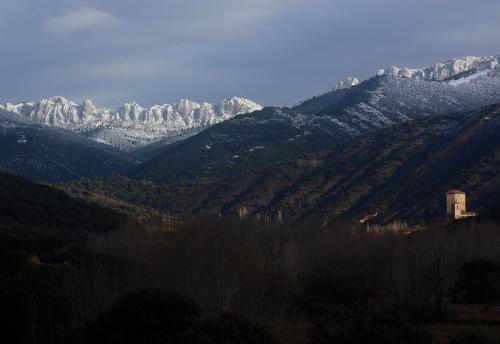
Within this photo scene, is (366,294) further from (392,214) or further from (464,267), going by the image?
(392,214)

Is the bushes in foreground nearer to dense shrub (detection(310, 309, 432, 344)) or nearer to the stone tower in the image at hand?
dense shrub (detection(310, 309, 432, 344))

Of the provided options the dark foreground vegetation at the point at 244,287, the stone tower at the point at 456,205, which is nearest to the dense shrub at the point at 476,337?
the dark foreground vegetation at the point at 244,287

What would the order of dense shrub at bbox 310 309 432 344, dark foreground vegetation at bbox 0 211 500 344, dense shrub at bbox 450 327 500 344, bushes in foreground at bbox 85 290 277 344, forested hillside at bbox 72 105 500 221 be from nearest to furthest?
1. dense shrub at bbox 450 327 500 344
2. dense shrub at bbox 310 309 432 344
3. dark foreground vegetation at bbox 0 211 500 344
4. bushes in foreground at bbox 85 290 277 344
5. forested hillside at bbox 72 105 500 221

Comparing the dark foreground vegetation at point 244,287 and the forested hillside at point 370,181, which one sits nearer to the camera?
the dark foreground vegetation at point 244,287

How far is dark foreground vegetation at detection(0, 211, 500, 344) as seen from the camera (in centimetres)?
1908

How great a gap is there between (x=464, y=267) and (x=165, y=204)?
80418mm

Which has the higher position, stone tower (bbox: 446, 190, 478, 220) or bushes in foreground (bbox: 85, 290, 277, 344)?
stone tower (bbox: 446, 190, 478, 220)

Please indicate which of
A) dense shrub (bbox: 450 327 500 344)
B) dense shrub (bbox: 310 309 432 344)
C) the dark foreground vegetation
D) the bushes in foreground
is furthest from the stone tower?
dense shrub (bbox: 450 327 500 344)

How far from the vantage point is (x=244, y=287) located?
32281mm

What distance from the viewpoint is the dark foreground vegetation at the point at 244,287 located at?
1908 centimetres

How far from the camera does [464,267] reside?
58906 mm

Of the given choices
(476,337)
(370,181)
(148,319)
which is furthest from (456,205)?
(476,337)

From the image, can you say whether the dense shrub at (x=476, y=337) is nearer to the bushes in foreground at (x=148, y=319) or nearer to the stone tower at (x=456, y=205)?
the bushes in foreground at (x=148, y=319)

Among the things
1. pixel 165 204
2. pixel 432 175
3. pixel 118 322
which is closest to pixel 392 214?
pixel 432 175
